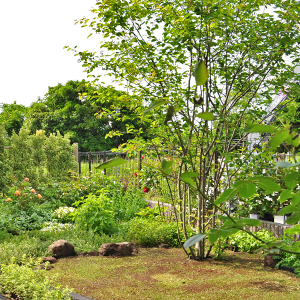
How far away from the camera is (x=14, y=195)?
7578 millimetres

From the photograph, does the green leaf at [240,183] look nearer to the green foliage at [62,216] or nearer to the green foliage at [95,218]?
the green foliage at [95,218]

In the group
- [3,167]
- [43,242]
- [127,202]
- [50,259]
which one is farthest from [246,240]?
[3,167]

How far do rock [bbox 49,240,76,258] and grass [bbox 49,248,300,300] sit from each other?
17 centimetres

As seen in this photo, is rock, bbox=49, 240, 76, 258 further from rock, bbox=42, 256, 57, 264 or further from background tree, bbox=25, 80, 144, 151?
background tree, bbox=25, 80, 144, 151

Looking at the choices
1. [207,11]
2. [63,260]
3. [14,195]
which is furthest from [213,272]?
[14,195]

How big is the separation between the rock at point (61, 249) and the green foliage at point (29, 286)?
3.90 feet

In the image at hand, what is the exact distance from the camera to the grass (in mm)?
3363

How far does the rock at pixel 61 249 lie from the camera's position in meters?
4.79

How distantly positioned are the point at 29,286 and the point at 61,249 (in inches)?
62.8

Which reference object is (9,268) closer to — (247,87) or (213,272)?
(213,272)

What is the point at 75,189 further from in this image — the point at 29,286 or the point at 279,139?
the point at 279,139

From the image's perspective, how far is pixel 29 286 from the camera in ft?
10.5

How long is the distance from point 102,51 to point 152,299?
3.01m

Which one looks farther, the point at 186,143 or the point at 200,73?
the point at 186,143
